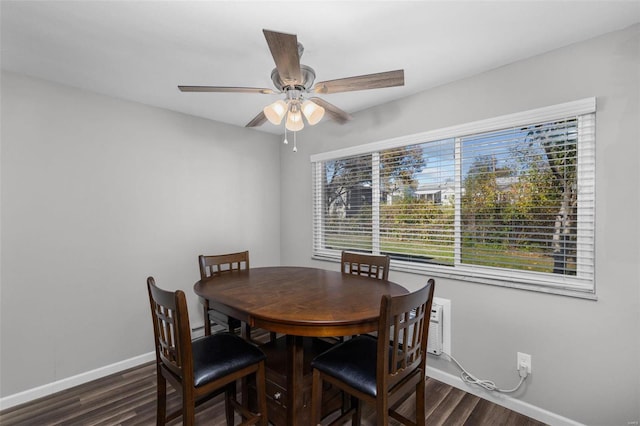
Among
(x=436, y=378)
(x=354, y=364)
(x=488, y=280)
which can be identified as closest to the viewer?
(x=354, y=364)

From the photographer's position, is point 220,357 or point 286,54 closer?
point 286,54

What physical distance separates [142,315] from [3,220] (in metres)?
1.26

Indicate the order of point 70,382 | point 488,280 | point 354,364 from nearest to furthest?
point 354,364, point 488,280, point 70,382

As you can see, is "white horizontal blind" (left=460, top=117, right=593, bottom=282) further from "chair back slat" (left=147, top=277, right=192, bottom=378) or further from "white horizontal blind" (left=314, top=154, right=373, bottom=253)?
"chair back slat" (left=147, top=277, right=192, bottom=378)

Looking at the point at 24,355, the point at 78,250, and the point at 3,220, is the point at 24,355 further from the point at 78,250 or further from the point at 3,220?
the point at 3,220

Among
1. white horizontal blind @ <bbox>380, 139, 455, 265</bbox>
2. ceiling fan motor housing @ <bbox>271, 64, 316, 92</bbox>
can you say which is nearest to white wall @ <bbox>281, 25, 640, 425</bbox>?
white horizontal blind @ <bbox>380, 139, 455, 265</bbox>

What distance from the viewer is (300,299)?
5.76 feet

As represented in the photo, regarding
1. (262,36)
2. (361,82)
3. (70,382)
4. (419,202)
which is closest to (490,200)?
(419,202)

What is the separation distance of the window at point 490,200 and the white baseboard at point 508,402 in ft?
2.62

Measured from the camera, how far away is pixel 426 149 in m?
2.61

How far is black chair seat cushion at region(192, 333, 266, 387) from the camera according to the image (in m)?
1.49

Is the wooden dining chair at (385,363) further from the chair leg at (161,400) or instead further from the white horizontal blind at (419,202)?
the white horizontal blind at (419,202)

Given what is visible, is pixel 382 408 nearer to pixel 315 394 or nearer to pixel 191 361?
pixel 315 394

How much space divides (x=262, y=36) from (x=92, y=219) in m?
2.06
